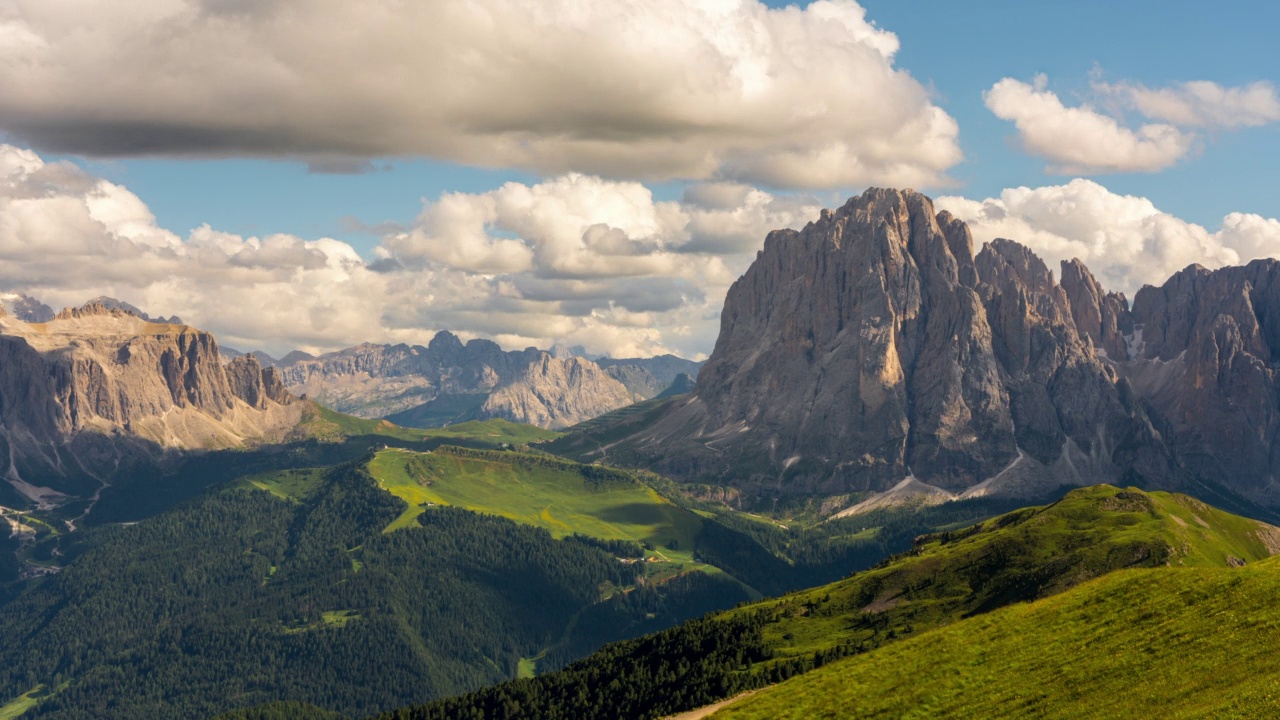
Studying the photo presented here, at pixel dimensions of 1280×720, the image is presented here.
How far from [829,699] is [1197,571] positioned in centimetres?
5211

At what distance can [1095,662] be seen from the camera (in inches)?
5148

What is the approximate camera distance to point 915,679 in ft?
497

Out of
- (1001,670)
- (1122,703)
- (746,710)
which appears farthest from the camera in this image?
(746,710)

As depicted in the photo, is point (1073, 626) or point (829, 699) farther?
point (829, 699)

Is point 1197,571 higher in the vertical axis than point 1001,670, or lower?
higher

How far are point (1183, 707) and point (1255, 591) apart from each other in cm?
3026

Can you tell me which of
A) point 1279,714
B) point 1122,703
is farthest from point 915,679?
point 1279,714

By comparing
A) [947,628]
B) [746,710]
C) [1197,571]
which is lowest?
[746,710]

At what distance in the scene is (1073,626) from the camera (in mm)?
146500

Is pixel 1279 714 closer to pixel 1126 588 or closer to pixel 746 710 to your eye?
pixel 1126 588

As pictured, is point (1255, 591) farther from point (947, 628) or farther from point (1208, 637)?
point (947, 628)

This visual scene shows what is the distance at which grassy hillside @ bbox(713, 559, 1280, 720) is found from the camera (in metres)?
114

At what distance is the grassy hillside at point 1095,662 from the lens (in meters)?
114

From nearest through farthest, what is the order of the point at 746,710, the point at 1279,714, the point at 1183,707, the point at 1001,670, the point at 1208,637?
the point at 1279,714, the point at 1183,707, the point at 1208,637, the point at 1001,670, the point at 746,710
